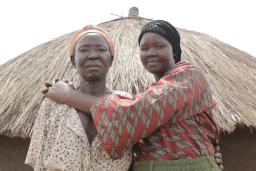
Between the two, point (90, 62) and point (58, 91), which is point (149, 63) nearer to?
point (90, 62)

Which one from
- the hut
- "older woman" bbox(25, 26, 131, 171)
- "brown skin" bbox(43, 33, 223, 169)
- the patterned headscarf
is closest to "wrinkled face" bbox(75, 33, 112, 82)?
"older woman" bbox(25, 26, 131, 171)

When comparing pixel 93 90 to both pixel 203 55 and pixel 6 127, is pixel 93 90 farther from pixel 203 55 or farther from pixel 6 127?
pixel 203 55

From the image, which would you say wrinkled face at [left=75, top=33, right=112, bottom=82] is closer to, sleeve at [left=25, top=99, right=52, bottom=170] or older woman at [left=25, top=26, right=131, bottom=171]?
older woman at [left=25, top=26, right=131, bottom=171]

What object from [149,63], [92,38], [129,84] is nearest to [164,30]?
[149,63]

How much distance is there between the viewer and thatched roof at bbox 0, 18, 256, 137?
365cm

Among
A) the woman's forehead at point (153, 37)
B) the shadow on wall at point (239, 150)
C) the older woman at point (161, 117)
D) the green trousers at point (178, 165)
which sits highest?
the woman's forehead at point (153, 37)

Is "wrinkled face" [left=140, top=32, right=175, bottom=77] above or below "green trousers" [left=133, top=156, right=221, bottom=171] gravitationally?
above

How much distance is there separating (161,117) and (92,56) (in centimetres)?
43

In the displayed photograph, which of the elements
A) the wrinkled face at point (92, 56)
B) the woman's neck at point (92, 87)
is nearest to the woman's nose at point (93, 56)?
the wrinkled face at point (92, 56)

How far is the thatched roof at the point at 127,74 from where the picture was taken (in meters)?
3.65

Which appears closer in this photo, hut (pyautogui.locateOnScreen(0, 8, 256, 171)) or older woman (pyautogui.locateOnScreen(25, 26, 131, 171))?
older woman (pyautogui.locateOnScreen(25, 26, 131, 171))

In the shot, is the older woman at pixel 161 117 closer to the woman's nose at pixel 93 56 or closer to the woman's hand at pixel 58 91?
the woman's hand at pixel 58 91

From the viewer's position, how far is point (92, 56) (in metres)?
1.78

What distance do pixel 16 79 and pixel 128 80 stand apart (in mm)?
1586
